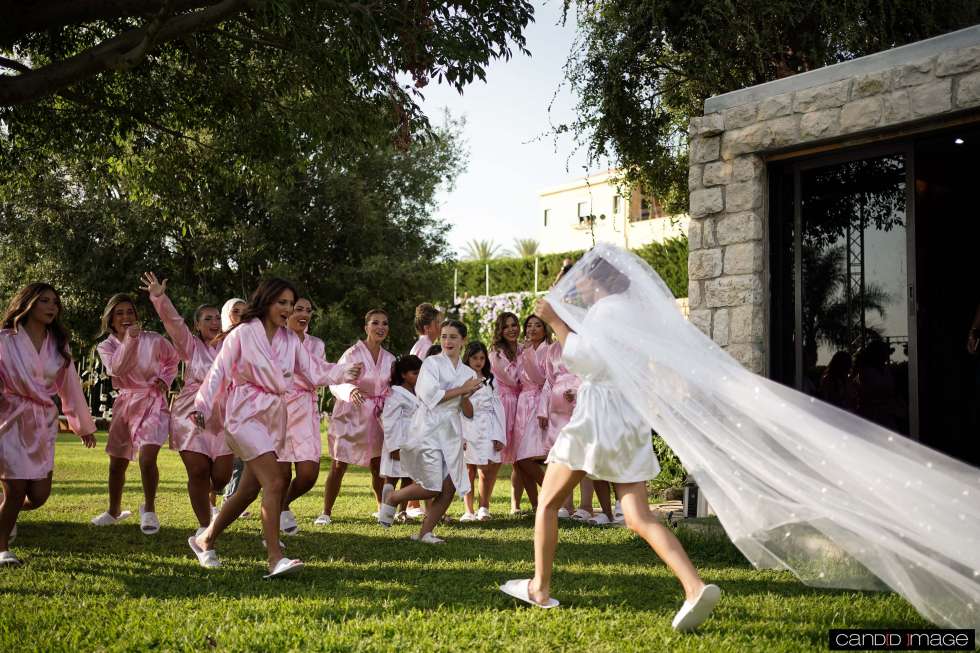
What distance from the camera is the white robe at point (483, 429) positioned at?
940 cm

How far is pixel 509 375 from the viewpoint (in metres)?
10.1

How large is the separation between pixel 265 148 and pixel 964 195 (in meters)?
7.71

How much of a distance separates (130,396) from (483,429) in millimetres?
3498

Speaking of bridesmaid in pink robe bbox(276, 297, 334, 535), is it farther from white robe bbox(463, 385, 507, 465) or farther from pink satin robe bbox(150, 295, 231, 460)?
white robe bbox(463, 385, 507, 465)

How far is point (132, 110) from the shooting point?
35.2 ft

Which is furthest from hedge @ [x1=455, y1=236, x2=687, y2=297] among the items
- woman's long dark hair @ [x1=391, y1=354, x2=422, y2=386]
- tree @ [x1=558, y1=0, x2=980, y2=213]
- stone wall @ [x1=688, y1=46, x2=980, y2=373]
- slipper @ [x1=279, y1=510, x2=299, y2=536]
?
slipper @ [x1=279, y1=510, x2=299, y2=536]

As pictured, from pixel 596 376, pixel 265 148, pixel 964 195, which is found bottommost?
pixel 596 376

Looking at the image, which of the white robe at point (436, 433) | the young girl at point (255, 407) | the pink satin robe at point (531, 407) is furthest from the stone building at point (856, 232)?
the young girl at point (255, 407)

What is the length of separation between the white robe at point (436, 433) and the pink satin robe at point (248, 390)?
1951 millimetres

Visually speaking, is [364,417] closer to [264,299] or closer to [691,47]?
[264,299]

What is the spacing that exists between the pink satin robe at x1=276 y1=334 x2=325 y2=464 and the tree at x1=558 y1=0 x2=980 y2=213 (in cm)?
543

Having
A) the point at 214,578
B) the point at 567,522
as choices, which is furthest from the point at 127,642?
the point at 567,522

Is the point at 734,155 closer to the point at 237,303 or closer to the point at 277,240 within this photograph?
the point at 237,303

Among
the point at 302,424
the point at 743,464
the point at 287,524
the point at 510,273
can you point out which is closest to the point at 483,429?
the point at 302,424
